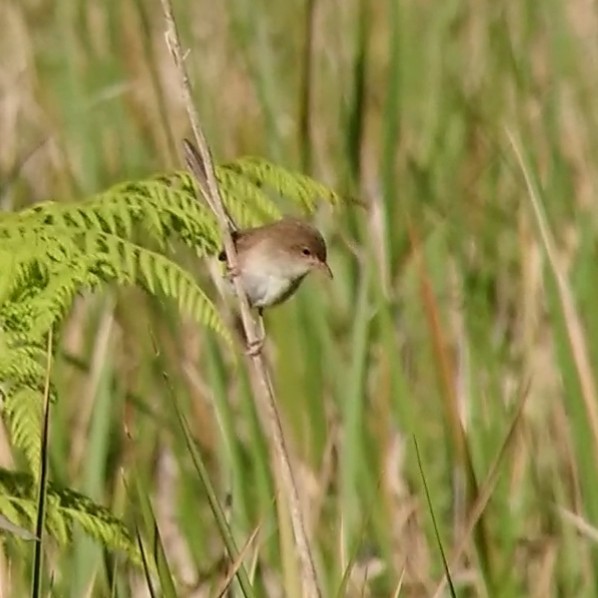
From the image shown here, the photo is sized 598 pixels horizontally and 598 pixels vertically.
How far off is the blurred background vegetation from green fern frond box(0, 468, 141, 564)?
6cm

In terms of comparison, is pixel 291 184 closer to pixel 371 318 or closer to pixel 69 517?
pixel 69 517

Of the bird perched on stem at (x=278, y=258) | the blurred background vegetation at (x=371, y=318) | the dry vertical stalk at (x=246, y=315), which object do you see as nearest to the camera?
the dry vertical stalk at (x=246, y=315)

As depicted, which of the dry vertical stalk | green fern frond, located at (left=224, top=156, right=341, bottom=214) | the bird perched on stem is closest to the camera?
the dry vertical stalk

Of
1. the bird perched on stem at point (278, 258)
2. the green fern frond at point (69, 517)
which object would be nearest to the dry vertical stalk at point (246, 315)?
the green fern frond at point (69, 517)

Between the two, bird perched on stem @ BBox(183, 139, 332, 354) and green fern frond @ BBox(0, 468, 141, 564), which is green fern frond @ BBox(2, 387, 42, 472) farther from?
bird perched on stem @ BBox(183, 139, 332, 354)

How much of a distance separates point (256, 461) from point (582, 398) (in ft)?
1.25

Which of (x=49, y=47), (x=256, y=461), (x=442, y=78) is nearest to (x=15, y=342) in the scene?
(x=256, y=461)

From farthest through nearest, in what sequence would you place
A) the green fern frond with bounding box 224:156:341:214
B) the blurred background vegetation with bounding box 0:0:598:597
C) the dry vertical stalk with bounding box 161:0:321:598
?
the blurred background vegetation with bounding box 0:0:598:597
the green fern frond with bounding box 224:156:341:214
the dry vertical stalk with bounding box 161:0:321:598

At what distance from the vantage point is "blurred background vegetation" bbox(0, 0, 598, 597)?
73.4 inches

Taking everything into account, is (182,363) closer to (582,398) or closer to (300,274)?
(300,274)

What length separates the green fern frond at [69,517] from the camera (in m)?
1.41

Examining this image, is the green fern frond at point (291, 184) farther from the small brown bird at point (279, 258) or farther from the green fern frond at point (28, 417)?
the small brown bird at point (279, 258)

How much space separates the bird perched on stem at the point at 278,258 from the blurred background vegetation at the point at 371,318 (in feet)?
0.17

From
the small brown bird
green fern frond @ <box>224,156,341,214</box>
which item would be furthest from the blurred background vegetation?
green fern frond @ <box>224,156,341,214</box>
